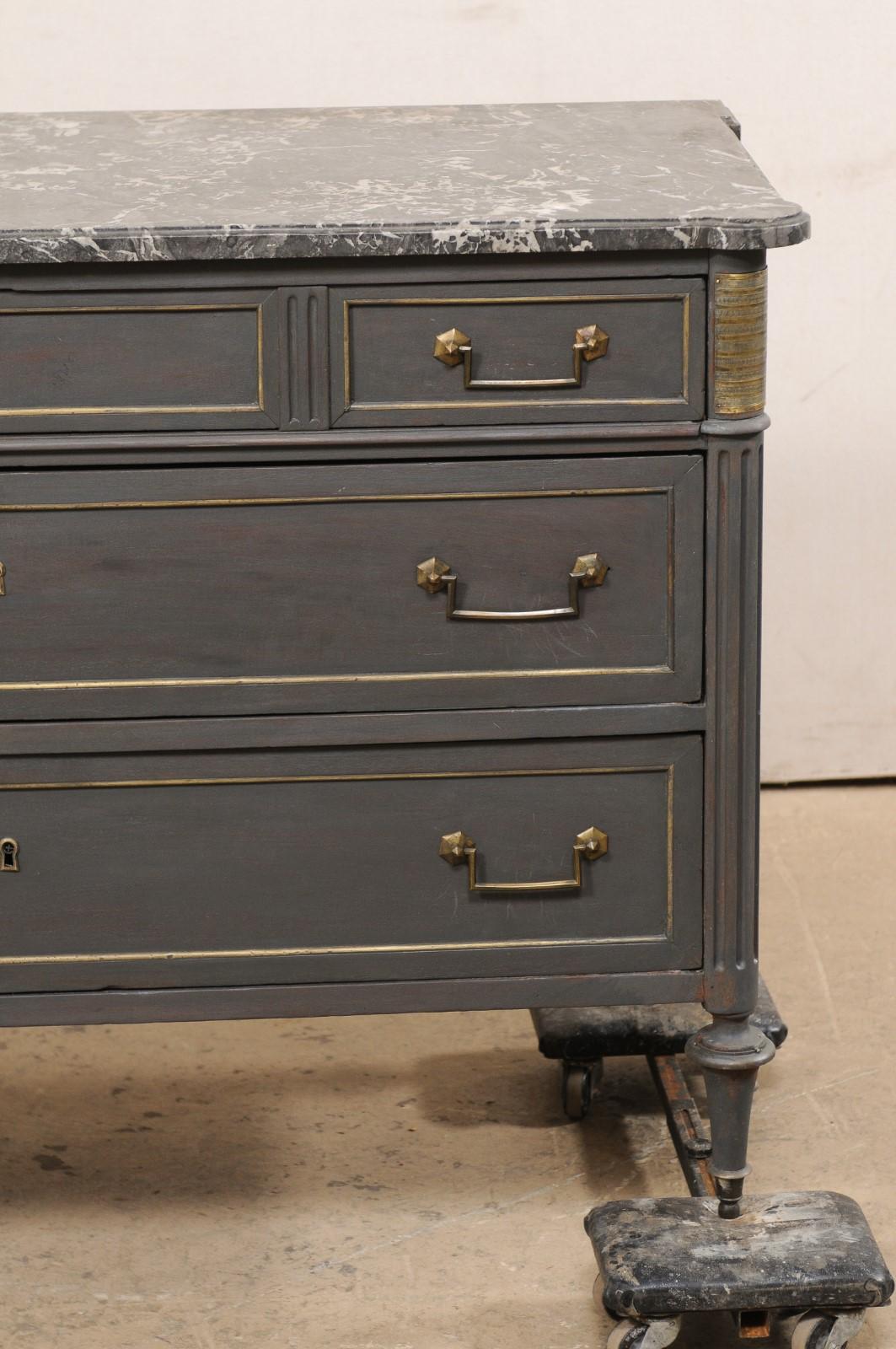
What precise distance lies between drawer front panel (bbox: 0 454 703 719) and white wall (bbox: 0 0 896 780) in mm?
1720

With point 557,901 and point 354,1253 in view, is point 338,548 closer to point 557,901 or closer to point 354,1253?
point 557,901

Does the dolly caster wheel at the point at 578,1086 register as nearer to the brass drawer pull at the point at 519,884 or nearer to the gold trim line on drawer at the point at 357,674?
the brass drawer pull at the point at 519,884

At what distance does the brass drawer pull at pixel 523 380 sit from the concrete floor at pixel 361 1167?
1.15m

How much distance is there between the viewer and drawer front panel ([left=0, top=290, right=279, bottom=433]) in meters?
2.18

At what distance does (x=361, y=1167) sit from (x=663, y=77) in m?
2.13

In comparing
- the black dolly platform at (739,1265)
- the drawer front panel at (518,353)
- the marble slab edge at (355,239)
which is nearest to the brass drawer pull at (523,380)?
the drawer front panel at (518,353)

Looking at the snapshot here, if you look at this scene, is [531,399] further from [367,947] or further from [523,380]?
[367,947]

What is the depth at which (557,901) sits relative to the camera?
2.38m

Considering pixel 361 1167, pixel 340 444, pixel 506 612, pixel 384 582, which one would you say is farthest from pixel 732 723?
pixel 361 1167

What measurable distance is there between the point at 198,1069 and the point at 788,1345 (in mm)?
1030

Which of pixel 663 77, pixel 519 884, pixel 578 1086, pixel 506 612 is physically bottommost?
pixel 578 1086

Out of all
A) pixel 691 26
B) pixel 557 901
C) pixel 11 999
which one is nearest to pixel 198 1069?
pixel 11 999

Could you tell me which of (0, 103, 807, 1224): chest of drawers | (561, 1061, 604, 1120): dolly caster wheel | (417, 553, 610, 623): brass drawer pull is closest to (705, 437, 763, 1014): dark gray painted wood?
(0, 103, 807, 1224): chest of drawers

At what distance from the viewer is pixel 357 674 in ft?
7.53
